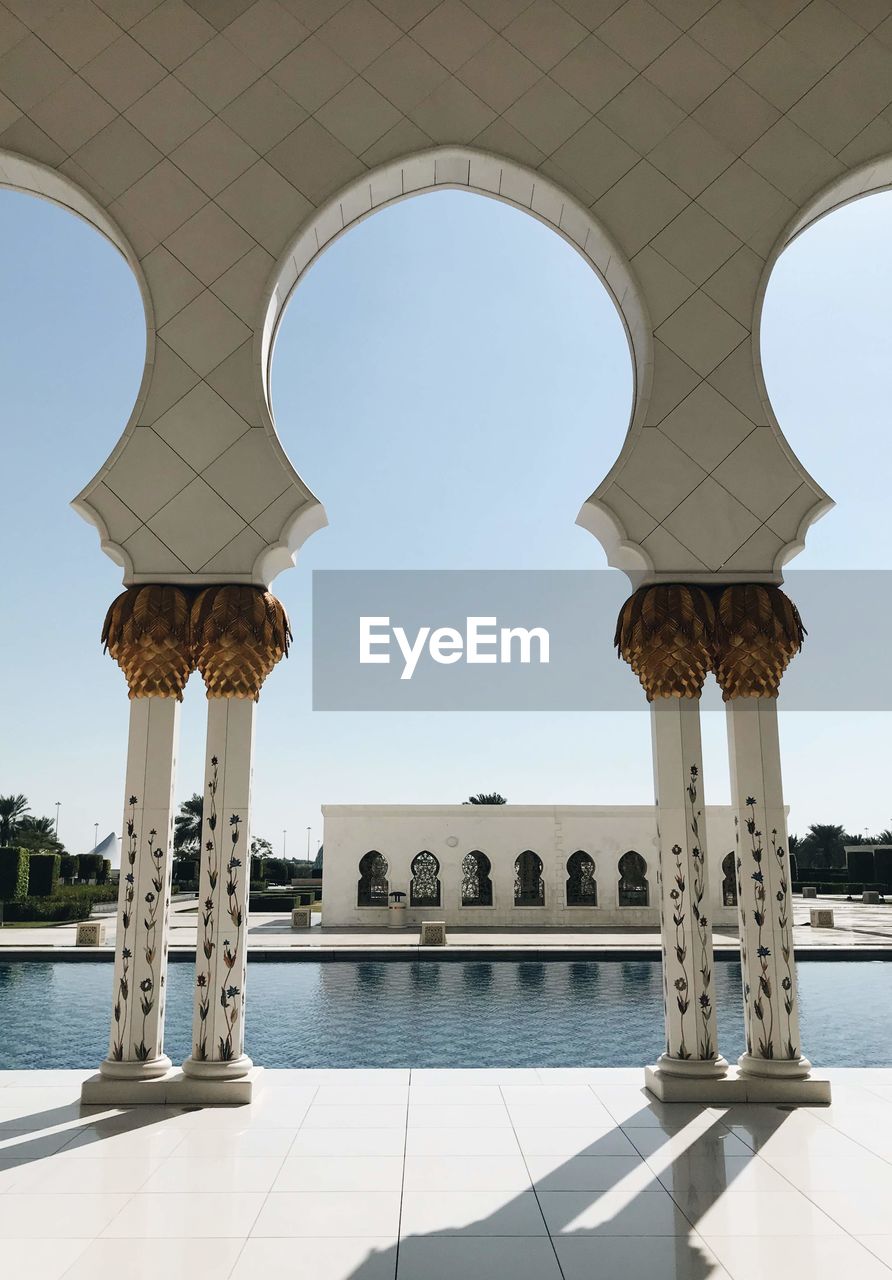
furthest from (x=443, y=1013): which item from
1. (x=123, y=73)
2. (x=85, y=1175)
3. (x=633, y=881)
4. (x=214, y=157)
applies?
(x=633, y=881)

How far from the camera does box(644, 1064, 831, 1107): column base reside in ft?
15.8

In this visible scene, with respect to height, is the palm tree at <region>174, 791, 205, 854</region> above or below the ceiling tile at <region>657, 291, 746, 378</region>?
below

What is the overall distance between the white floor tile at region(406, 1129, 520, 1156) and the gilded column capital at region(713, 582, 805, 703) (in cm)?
266

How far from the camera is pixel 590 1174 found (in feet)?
12.6

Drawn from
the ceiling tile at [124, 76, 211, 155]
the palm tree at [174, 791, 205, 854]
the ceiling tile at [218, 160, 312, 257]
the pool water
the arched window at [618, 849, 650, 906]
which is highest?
the ceiling tile at [124, 76, 211, 155]

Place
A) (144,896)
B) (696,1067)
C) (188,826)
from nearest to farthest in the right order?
(696,1067) → (144,896) → (188,826)

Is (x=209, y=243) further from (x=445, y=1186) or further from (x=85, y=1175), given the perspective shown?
(x=445, y=1186)

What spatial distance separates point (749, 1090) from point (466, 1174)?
70.7 inches

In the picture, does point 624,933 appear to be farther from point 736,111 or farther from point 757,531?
point 736,111

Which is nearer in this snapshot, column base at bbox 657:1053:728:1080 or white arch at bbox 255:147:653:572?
column base at bbox 657:1053:728:1080

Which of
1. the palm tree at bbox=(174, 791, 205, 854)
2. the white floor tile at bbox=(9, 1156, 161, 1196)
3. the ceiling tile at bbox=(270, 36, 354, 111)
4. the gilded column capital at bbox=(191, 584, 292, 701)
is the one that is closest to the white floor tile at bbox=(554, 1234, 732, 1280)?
the white floor tile at bbox=(9, 1156, 161, 1196)

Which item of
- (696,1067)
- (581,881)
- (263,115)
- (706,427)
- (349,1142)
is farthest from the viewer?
(581,881)

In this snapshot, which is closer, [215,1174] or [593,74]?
[215,1174]

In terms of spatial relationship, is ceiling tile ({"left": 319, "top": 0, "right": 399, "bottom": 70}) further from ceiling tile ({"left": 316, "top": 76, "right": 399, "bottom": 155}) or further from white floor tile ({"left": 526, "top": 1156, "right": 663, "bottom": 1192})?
white floor tile ({"left": 526, "top": 1156, "right": 663, "bottom": 1192})
